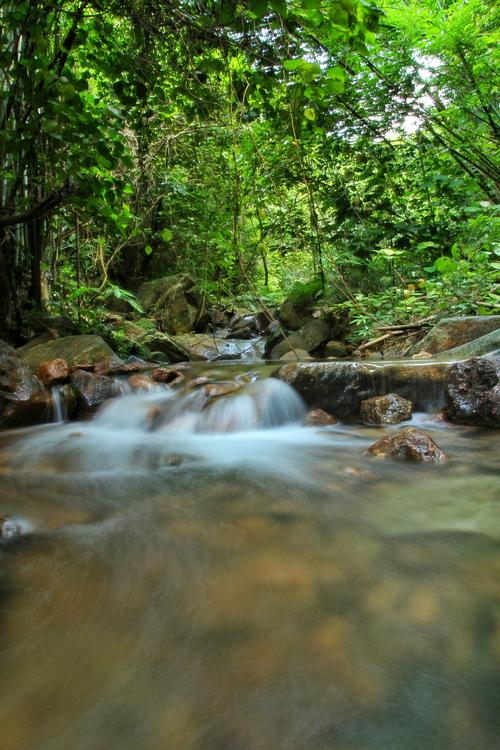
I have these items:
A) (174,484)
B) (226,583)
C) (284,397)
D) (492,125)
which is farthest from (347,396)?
(492,125)

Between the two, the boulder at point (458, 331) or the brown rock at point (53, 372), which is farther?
the boulder at point (458, 331)

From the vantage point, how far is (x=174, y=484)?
2691 mm

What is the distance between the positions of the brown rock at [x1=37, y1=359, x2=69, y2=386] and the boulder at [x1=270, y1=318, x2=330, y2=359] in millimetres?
4908

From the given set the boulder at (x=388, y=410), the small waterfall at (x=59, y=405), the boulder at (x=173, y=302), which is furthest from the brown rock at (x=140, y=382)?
the boulder at (x=173, y=302)

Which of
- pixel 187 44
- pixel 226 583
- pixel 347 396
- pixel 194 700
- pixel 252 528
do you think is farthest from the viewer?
pixel 347 396

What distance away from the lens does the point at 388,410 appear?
13.6 ft

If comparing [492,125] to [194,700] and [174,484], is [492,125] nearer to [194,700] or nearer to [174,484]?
[174,484]

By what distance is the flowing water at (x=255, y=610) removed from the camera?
93 centimetres

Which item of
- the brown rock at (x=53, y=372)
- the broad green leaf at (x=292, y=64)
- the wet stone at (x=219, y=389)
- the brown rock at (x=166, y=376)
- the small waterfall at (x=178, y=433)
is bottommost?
the small waterfall at (x=178, y=433)

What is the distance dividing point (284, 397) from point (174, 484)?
7.54ft

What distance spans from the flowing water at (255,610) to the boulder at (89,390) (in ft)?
7.11

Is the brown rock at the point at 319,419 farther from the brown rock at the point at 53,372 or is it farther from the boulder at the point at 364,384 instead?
the brown rock at the point at 53,372

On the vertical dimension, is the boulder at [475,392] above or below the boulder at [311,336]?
below

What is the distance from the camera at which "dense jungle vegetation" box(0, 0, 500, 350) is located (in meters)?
2.93
